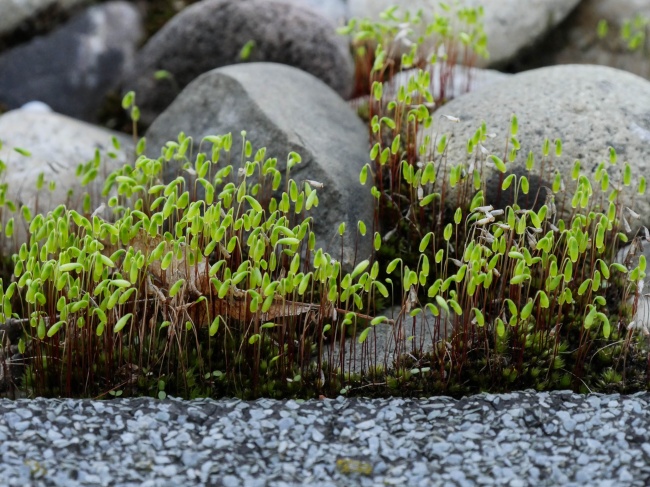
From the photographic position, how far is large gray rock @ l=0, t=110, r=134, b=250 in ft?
14.7

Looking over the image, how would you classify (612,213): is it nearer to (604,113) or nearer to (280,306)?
(604,113)

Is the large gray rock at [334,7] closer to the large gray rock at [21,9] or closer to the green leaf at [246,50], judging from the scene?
the green leaf at [246,50]

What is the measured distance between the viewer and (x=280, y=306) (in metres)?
3.34

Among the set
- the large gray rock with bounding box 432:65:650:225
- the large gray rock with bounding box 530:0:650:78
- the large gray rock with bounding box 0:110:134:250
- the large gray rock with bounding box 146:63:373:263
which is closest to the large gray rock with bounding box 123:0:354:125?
the large gray rock with bounding box 146:63:373:263

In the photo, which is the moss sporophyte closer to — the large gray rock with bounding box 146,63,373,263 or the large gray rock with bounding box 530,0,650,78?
the large gray rock with bounding box 146,63,373,263

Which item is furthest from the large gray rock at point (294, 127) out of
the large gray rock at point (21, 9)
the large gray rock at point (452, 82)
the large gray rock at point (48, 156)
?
the large gray rock at point (21, 9)

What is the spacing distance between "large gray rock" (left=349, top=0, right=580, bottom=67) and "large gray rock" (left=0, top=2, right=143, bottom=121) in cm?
172

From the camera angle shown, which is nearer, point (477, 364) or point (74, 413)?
point (74, 413)

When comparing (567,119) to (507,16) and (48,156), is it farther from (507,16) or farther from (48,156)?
(48,156)

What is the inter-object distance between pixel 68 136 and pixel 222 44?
1.11 metres

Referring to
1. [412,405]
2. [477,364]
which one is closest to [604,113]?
[477,364]

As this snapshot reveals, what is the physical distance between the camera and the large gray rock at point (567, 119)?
395 centimetres

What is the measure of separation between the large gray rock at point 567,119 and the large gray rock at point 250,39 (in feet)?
3.58

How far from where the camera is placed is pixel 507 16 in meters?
6.05
